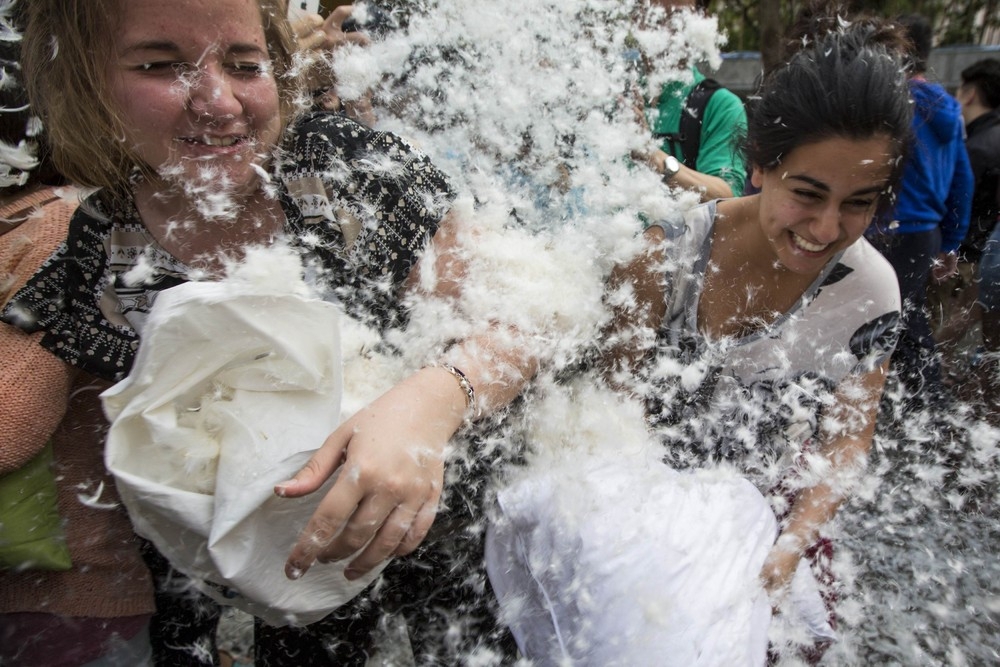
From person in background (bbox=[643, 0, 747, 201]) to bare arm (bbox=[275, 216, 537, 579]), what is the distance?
3.67ft

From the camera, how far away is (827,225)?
4.25ft

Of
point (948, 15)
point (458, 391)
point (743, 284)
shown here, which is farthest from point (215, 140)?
point (948, 15)

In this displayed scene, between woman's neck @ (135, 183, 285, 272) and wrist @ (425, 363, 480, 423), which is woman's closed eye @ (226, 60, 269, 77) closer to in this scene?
woman's neck @ (135, 183, 285, 272)

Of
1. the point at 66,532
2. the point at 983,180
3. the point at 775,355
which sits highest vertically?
the point at 775,355

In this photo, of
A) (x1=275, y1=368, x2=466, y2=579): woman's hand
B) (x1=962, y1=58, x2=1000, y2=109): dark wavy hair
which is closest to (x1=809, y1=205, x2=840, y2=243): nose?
(x1=275, y1=368, x2=466, y2=579): woman's hand

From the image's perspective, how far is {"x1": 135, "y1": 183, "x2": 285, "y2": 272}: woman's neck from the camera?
1069 millimetres

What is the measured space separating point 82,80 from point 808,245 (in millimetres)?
1312

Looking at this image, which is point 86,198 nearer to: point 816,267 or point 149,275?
point 149,275

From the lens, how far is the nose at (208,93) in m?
0.95

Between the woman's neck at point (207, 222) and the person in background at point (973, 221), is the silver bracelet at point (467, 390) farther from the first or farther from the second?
the person in background at point (973, 221)

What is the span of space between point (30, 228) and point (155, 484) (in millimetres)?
589

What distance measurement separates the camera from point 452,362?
0.95 m

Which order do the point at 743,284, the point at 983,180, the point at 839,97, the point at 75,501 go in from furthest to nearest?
the point at 983,180 < the point at 743,284 < the point at 839,97 < the point at 75,501

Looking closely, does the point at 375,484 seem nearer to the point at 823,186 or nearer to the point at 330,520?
the point at 330,520
